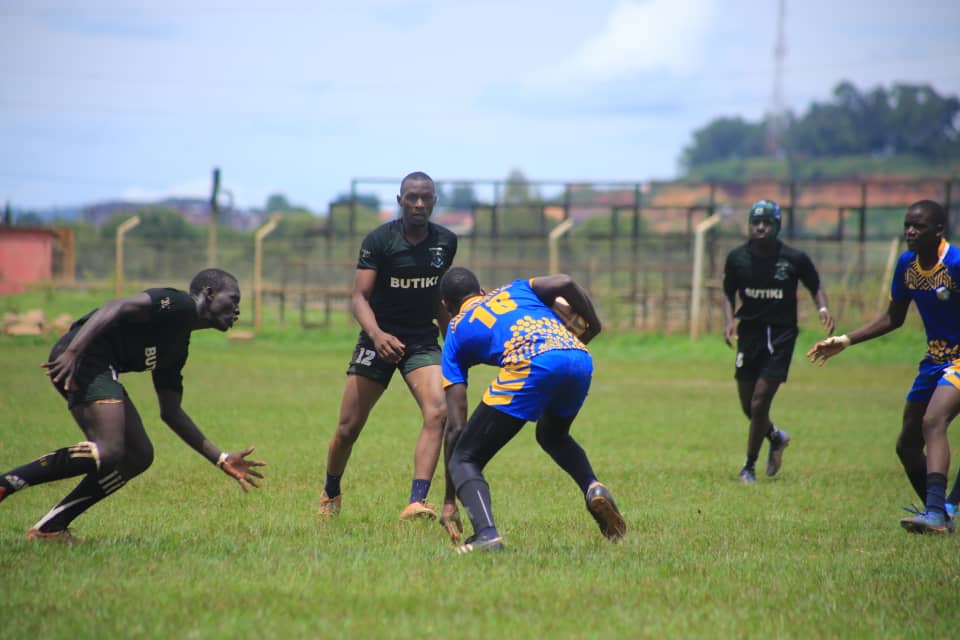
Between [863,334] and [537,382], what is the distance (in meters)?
3.38

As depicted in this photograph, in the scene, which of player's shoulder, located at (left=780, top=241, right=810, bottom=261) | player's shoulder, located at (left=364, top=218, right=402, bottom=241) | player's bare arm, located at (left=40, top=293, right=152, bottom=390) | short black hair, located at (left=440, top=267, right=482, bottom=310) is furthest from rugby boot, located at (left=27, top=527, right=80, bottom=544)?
player's shoulder, located at (left=780, top=241, right=810, bottom=261)

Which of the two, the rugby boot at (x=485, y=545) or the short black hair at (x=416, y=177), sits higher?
the short black hair at (x=416, y=177)

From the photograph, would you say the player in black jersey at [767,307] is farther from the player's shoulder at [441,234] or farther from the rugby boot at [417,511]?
the rugby boot at [417,511]

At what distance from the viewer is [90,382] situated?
6.85 metres

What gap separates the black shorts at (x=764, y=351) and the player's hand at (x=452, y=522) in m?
5.01

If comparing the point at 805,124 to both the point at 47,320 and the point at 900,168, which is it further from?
the point at 47,320

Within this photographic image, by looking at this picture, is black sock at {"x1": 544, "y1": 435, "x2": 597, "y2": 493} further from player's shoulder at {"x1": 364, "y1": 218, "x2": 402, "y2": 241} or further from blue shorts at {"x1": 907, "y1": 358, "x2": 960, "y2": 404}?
blue shorts at {"x1": 907, "y1": 358, "x2": 960, "y2": 404}

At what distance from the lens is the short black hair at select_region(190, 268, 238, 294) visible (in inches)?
275

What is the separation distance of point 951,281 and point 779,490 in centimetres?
295

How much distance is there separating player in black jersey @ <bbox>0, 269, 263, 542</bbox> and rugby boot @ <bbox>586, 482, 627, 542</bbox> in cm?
197

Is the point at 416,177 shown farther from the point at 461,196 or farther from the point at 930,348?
the point at 461,196

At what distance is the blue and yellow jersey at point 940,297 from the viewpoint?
330 inches

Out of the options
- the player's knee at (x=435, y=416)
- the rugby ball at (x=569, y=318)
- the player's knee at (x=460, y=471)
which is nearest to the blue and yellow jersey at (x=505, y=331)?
the rugby ball at (x=569, y=318)

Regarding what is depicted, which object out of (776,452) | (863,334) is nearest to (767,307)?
(776,452)
